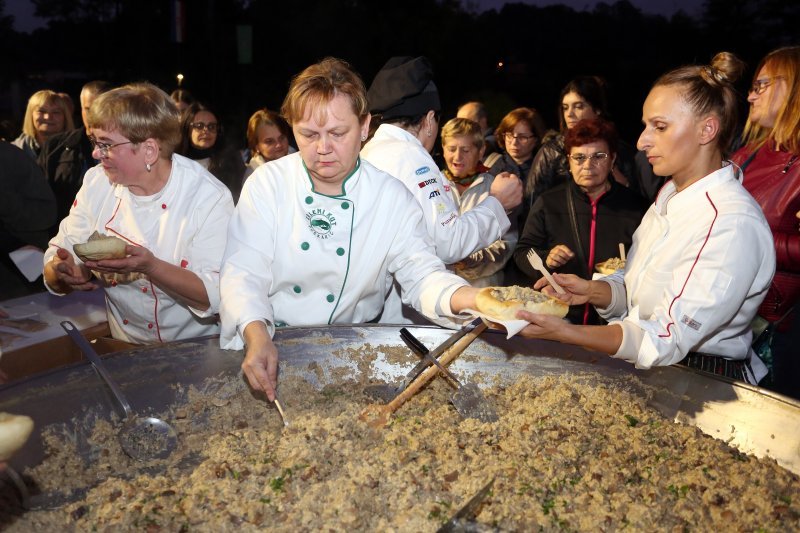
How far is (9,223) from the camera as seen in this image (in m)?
4.43

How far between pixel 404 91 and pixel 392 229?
101 cm

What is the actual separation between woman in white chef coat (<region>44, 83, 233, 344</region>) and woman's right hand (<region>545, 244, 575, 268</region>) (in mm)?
2073

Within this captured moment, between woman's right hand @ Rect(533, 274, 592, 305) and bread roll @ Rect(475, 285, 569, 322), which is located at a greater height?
bread roll @ Rect(475, 285, 569, 322)

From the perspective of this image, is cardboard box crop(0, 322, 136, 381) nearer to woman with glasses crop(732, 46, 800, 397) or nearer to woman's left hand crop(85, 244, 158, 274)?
woman's left hand crop(85, 244, 158, 274)

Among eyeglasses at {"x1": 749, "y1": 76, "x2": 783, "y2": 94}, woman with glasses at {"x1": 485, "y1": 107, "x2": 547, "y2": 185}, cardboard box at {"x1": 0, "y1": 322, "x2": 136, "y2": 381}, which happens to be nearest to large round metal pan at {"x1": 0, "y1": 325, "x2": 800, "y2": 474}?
cardboard box at {"x1": 0, "y1": 322, "x2": 136, "y2": 381}

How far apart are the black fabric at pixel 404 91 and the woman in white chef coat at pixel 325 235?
81 centimetres

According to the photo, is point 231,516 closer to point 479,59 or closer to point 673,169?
point 673,169

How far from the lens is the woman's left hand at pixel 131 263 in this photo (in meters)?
2.52

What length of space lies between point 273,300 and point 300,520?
1059 millimetres

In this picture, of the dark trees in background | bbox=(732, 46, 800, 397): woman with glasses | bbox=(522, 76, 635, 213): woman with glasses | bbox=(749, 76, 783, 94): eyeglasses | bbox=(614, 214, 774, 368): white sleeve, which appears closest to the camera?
bbox=(614, 214, 774, 368): white sleeve

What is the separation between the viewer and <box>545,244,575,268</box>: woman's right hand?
411 centimetres

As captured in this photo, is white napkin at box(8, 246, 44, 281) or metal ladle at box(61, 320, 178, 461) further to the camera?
white napkin at box(8, 246, 44, 281)

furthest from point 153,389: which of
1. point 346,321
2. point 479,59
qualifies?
point 479,59

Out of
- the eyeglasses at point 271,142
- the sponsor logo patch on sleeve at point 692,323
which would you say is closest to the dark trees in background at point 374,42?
the eyeglasses at point 271,142
